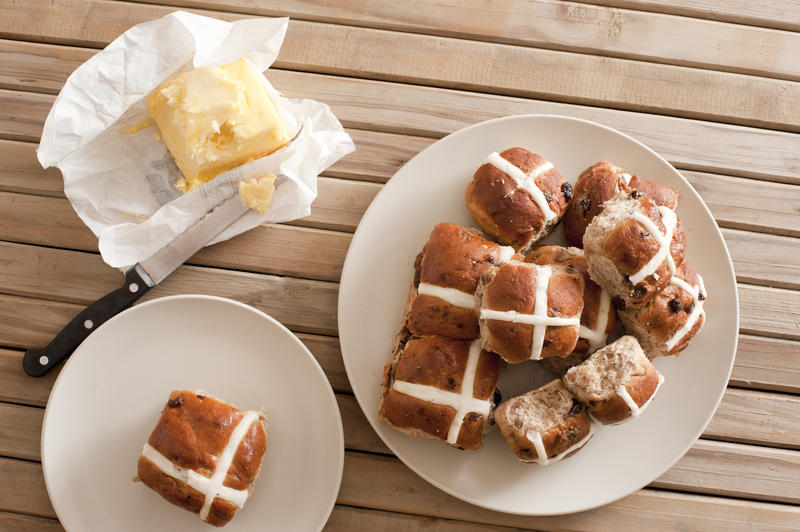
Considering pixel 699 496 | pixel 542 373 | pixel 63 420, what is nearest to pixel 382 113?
pixel 542 373

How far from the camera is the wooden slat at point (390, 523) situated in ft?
6.47

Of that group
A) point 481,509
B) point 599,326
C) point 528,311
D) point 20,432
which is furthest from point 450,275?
point 20,432

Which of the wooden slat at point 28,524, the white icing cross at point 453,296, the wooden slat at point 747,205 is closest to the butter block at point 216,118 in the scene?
the white icing cross at point 453,296

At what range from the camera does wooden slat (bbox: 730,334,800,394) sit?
2057 millimetres

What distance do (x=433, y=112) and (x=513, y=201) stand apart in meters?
0.51

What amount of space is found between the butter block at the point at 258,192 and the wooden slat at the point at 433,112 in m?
0.30

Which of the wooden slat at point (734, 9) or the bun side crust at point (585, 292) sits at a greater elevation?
the wooden slat at point (734, 9)

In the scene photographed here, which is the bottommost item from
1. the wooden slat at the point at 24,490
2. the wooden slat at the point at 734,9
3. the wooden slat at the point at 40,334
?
the wooden slat at the point at 24,490

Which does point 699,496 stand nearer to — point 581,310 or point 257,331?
point 581,310

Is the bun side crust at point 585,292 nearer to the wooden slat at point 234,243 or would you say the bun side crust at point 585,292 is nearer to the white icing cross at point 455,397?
the white icing cross at point 455,397

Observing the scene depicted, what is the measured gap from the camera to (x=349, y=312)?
1883 mm

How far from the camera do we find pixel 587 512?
78.5 inches

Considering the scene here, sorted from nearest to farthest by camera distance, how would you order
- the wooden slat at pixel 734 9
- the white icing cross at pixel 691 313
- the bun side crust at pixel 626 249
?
the bun side crust at pixel 626 249
the white icing cross at pixel 691 313
the wooden slat at pixel 734 9

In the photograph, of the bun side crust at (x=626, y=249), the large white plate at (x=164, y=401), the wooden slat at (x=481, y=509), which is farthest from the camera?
the wooden slat at (x=481, y=509)
